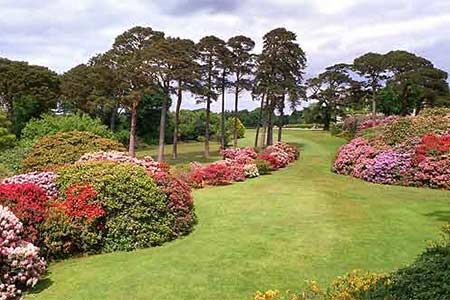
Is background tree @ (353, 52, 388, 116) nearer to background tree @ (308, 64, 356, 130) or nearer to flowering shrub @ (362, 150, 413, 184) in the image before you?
background tree @ (308, 64, 356, 130)

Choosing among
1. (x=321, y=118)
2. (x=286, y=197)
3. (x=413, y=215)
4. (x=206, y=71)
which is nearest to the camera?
(x=413, y=215)

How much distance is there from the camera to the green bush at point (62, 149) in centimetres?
1519

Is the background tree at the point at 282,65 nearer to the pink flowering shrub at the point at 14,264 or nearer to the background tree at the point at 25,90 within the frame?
the background tree at the point at 25,90

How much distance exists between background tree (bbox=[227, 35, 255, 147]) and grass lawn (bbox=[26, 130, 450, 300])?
16837 mm

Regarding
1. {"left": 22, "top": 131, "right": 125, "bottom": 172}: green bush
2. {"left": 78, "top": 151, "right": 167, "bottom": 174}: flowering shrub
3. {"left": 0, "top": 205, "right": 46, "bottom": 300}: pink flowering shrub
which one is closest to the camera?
{"left": 0, "top": 205, "right": 46, "bottom": 300}: pink flowering shrub

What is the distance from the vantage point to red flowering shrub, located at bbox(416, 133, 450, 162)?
19664 mm

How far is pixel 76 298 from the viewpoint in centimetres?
762

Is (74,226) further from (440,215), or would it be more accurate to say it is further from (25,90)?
(25,90)

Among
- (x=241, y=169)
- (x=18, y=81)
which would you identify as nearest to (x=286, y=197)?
(x=241, y=169)

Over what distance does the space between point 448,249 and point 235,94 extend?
91.5ft

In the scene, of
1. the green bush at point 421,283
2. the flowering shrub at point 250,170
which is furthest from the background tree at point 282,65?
the green bush at point 421,283

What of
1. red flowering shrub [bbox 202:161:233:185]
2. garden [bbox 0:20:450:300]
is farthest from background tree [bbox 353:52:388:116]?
red flowering shrub [bbox 202:161:233:185]

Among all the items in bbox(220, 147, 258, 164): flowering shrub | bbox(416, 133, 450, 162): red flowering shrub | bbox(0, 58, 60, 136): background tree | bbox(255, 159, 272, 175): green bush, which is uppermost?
bbox(0, 58, 60, 136): background tree

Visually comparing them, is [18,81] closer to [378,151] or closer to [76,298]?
[378,151]
